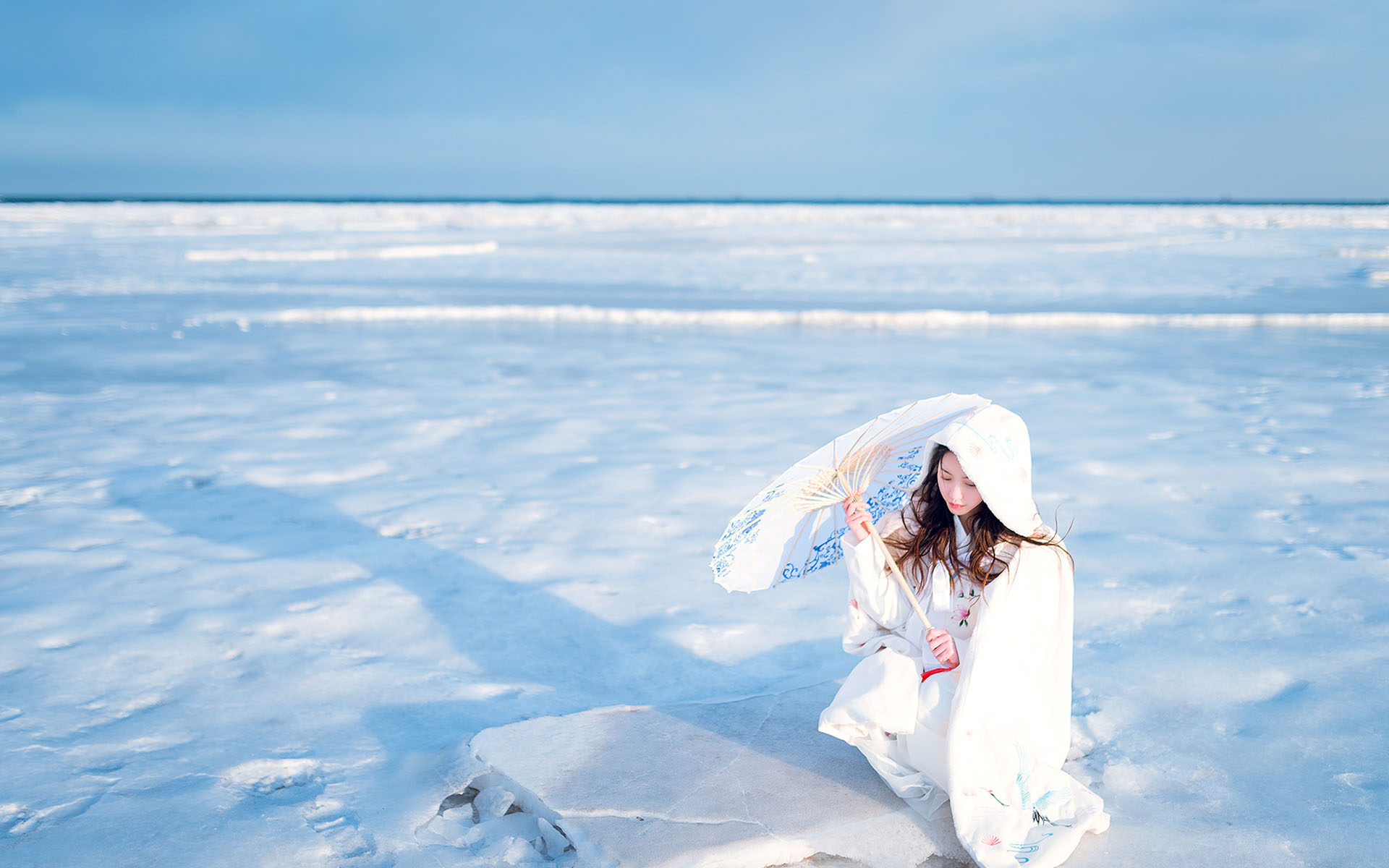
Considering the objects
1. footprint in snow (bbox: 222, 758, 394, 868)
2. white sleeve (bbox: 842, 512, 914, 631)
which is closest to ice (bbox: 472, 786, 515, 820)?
footprint in snow (bbox: 222, 758, 394, 868)

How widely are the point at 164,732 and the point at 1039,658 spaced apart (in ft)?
7.81

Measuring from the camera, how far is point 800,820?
2318 mm

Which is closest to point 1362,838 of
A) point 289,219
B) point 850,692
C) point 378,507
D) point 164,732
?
point 850,692

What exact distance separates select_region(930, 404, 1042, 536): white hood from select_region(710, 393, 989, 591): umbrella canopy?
8.1 inches

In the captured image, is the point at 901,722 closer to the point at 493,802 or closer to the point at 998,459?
the point at 998,459

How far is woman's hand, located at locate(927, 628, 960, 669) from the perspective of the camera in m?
2.23

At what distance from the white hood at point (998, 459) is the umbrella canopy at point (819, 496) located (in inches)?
8.1

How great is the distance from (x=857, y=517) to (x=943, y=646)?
0.34 metres

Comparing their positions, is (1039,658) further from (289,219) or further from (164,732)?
(289,219)

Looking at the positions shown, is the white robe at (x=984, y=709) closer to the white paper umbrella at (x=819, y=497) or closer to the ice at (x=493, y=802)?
the white paper umbrella at (x=819, y=497)

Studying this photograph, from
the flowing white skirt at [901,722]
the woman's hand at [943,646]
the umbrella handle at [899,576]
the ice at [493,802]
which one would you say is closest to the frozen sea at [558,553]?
the ice at [493,802]

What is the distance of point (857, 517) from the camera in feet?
7.36

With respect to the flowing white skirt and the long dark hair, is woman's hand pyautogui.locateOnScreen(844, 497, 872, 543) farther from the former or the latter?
the flowing white skirt

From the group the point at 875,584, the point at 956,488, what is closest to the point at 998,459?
the point at 956,488
